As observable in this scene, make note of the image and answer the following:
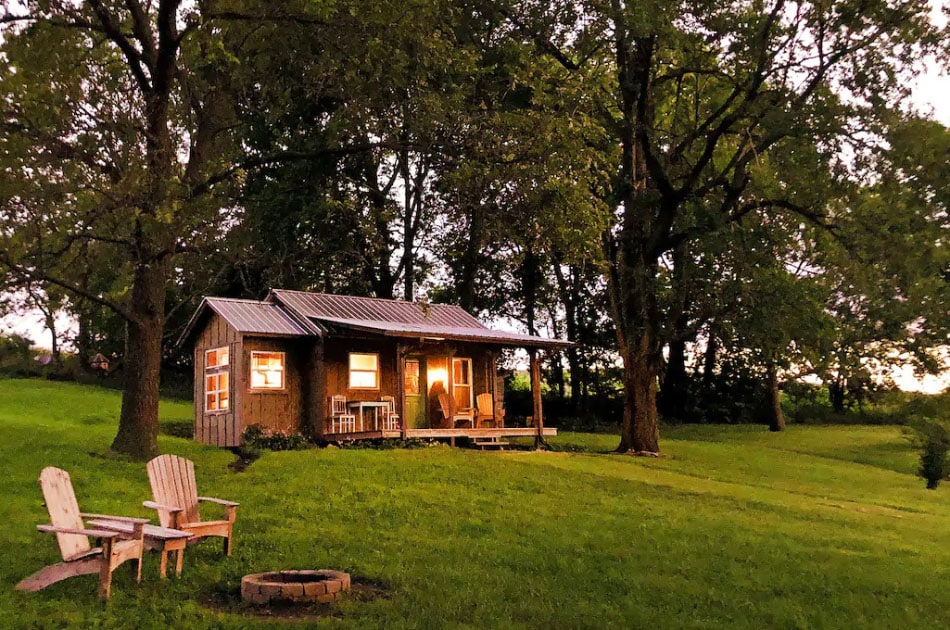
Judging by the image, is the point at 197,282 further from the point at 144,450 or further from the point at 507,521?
the point at 507,521

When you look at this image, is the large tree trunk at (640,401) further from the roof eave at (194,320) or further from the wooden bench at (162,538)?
the wooden bench at (162,538)

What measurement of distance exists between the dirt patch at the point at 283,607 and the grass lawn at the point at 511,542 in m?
0.07

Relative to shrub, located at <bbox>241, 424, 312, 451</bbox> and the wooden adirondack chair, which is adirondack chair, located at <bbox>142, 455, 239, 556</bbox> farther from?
the wooden adirondack chair

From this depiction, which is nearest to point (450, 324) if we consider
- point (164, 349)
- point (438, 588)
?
point (164, 349)

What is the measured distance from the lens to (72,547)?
24.1 feet

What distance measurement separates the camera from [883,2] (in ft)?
66.9

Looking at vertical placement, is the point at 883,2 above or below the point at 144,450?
above

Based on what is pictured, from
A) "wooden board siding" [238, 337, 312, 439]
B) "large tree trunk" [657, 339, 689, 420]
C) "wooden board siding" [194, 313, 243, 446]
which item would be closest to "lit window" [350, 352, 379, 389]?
"wooden board siding" [238, 337, 312, 439]

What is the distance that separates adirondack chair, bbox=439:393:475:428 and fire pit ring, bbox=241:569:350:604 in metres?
16.2

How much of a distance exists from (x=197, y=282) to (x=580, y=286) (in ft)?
57.6

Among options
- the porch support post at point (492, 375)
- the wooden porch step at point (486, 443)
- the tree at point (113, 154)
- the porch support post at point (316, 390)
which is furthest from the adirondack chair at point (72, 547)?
the porch support post at point (492, 375)

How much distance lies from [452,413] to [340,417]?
11.6ft

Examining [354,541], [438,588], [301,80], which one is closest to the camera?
[438,588]

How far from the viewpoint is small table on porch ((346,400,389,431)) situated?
2306 cm
